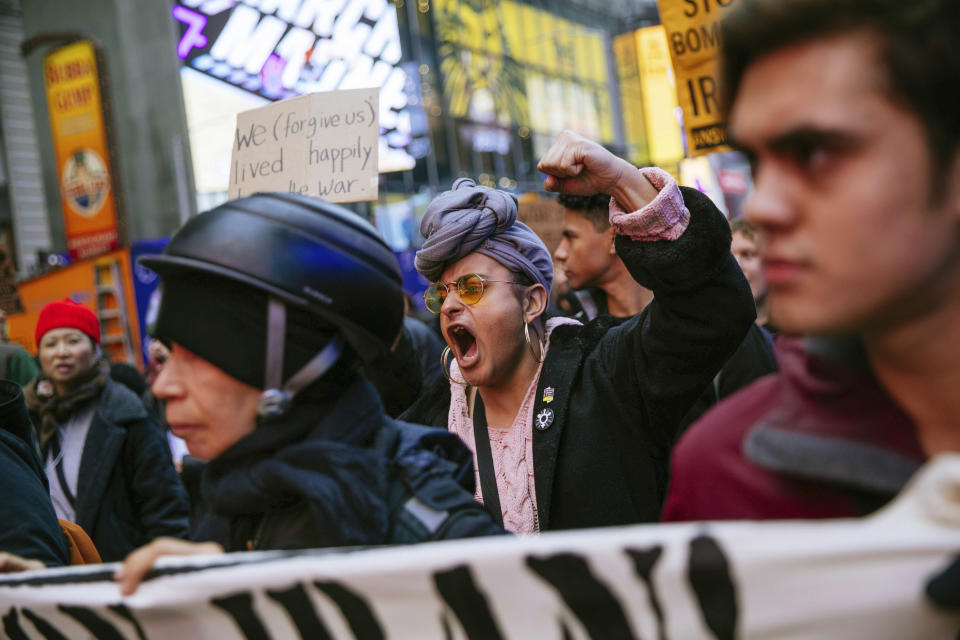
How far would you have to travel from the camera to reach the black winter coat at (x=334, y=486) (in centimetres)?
198

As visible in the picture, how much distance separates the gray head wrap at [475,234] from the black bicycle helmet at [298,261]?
3.43ft

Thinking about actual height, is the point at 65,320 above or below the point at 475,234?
below

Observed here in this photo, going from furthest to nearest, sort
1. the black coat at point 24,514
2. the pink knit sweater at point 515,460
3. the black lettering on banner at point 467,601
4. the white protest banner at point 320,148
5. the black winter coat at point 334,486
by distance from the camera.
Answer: the white protest banner at point 320,148 → the pink knit sweater at point 515,460 → the black coat at point 24,514 → the black winter coat at point 334,486 → the black lettering on banner at point 467,601

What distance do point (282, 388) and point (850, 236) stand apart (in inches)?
47.8

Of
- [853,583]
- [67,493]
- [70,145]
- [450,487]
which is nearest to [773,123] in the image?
[853,583]

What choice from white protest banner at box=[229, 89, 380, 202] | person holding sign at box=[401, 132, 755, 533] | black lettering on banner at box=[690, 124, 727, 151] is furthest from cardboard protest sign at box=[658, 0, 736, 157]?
person holding sign at box=[401, 132, 755, 533]

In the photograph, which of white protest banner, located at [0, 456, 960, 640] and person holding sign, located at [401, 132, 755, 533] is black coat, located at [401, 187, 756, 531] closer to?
person holding sign, located at [401, 132, 755, 533]

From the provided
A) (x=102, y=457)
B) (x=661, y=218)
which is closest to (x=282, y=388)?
(x=661, y=218)

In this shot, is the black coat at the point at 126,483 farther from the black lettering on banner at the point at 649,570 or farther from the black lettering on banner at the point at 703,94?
the black lettering on banner at the point at 649,570

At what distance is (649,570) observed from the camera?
157 cm

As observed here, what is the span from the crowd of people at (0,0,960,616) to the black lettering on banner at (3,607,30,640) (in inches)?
6.4

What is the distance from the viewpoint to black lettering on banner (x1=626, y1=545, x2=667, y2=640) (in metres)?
1.56

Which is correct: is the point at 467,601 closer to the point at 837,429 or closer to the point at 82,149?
the point at 837,429

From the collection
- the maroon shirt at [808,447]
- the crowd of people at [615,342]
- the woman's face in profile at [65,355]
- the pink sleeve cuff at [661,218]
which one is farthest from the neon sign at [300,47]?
the maroon shirt at [808,447]
